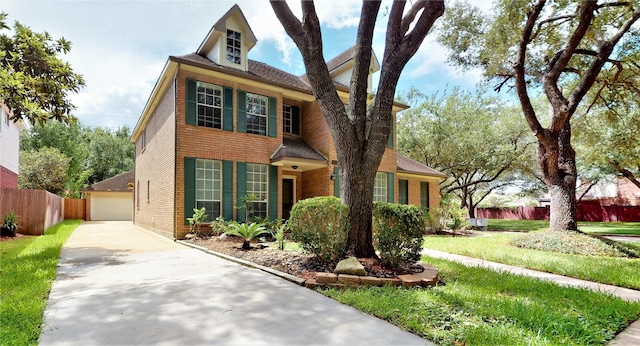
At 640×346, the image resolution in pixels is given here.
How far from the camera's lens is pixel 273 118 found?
12344 mm

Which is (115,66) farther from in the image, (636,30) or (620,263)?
(636,30)

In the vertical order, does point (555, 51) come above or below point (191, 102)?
above

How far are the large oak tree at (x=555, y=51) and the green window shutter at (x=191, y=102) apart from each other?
979 centimetres

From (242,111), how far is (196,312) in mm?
8828

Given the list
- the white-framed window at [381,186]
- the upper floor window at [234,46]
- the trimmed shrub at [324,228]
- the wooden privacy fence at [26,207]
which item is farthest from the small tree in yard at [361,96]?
the wooden privacy fence at [26,207]

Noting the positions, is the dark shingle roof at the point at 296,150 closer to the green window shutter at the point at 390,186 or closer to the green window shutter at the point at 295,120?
the green window shutter at the point at 295,120

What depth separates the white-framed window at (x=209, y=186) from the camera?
1060cm

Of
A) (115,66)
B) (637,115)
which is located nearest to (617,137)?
(637,115)

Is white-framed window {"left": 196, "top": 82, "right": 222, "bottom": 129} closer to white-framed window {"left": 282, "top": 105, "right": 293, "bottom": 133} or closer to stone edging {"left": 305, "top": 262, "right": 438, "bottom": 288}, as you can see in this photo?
white-framed window {"left": 282, "top": 105, "right": 293, "bottom": 133}

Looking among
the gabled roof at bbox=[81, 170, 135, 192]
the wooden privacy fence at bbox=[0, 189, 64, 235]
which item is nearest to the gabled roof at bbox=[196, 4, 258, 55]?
the wooden privacy fence at bbox=[0, 189, 64, 235]

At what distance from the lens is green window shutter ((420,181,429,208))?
17422 mm

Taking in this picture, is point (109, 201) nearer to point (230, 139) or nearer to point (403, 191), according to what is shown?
Answer: point (230, 139)

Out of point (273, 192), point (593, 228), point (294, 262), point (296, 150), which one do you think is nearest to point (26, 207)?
point (273, 192)

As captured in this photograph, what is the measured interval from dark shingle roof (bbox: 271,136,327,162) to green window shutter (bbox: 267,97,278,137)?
0.61 m
